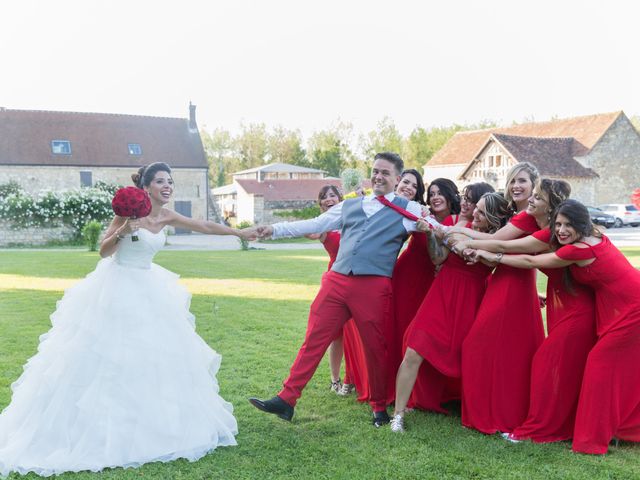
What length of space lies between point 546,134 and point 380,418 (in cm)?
5854

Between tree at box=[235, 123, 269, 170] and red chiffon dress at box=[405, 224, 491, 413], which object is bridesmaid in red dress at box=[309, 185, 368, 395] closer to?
red chiffon dress at box=[405, 224, 491, 413]

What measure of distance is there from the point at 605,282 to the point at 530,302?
27.1 inches

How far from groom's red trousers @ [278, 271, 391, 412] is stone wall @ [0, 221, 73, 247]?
33605 mm

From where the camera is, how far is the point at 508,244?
5.11m

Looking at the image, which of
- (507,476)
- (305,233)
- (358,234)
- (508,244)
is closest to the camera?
(507,476)

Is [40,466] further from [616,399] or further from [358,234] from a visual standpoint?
[616,399]

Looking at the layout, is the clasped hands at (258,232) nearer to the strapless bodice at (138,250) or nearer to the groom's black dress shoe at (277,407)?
the strapless bodice at (138,250)

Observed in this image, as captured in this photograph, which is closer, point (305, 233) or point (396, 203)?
point (396, 203)

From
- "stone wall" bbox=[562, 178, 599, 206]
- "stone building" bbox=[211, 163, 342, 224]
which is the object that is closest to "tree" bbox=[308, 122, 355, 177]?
"stone building" bbox=[211, 163, 342, 224]

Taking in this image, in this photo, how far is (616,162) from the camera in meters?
53.9

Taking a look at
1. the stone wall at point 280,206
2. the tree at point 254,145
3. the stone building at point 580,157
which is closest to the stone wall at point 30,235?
the stone wall at point 280,206

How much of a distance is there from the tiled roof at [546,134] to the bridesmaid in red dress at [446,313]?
165ft

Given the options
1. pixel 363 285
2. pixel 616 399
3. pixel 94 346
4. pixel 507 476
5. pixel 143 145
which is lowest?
pixel 507 476

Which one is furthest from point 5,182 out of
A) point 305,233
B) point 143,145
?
point 305,233
